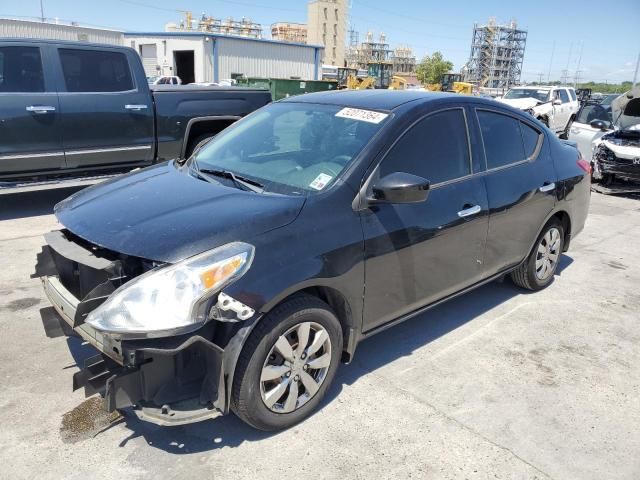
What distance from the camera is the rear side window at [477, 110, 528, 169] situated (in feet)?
12.8

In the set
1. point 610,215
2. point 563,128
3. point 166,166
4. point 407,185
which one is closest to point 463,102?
point 407,185

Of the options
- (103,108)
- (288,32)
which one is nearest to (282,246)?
(103,108)

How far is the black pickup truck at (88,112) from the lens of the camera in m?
6.19

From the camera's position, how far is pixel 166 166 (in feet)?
12.1

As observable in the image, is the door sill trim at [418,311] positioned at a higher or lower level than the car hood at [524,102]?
lower

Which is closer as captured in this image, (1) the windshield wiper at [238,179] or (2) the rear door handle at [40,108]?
(1) the windshield wiper at [238,179]

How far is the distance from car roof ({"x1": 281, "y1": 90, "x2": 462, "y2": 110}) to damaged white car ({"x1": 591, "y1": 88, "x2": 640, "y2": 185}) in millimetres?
6984

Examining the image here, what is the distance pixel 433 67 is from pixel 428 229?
99193 mm

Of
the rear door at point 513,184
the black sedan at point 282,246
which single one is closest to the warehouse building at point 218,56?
the rear door at point 513,184

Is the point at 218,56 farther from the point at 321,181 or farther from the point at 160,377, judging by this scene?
the point at 160,377

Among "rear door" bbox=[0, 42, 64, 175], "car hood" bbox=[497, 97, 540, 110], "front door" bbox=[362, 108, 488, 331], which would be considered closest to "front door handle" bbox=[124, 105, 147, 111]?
"rear door" bbox=[0, 42, 64, 175]

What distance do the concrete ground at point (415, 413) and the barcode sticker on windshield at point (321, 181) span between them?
1223mm

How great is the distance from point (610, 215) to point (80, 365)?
312 inches

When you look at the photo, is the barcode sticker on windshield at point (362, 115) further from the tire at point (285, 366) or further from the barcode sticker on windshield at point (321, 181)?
the tire at point (285, 366)
